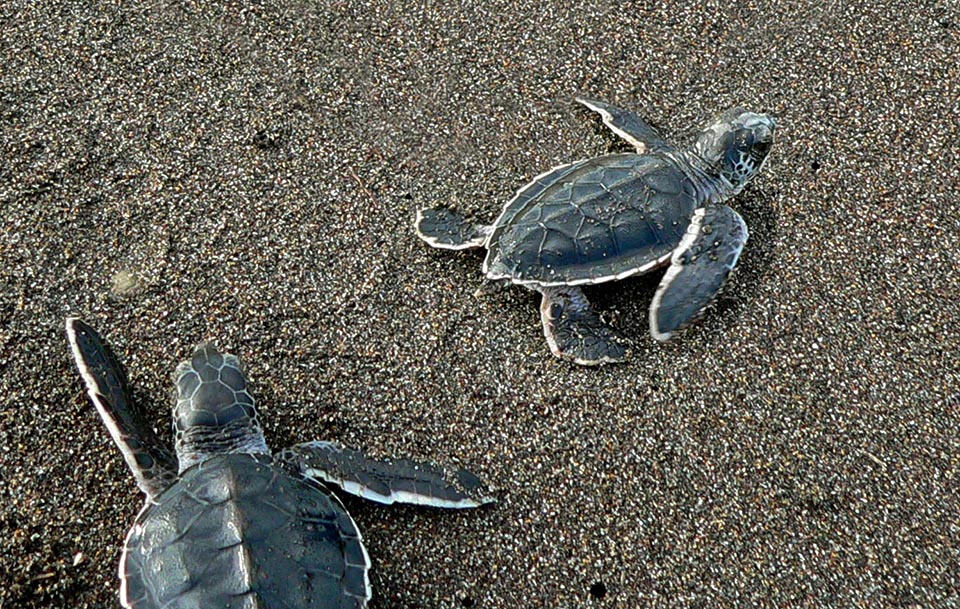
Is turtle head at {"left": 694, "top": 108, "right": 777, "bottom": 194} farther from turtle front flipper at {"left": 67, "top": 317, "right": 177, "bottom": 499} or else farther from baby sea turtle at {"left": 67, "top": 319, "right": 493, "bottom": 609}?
turtle front flipper at {"left": 67, "top": 317, "right": 177, "bottom": 499}

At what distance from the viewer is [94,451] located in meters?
2.15

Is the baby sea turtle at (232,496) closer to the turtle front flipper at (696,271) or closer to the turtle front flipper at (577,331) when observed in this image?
the turtle front flipper at (577,331)

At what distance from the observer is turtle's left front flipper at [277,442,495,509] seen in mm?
2051

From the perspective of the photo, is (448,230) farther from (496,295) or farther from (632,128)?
(632,128)

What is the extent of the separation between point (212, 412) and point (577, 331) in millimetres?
1034

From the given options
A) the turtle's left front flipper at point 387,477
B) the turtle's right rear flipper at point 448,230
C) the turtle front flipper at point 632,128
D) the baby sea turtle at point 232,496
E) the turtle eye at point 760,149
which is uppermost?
the turtle front flipper at point 632,128

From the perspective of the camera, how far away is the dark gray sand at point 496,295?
208cm

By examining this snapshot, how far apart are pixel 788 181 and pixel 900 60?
776 mm

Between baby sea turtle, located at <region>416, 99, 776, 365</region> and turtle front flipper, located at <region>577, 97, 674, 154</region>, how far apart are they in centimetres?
15

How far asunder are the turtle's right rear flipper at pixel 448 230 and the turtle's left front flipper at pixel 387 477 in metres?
0.71

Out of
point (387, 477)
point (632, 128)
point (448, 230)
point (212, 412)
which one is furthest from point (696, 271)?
point (212, 412)

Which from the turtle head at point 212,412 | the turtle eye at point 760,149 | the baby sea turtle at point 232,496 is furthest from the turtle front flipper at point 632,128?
the turtle head at point 212,412

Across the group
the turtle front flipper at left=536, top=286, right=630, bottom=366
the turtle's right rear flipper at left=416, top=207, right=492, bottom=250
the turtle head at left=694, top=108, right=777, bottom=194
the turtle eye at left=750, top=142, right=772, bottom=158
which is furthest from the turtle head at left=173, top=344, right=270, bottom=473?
the turtle eye at left=750, top=142, right=772, bottom=158

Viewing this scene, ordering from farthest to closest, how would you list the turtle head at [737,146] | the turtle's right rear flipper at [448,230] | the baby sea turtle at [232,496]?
the turtle head at [737,146]
the turtle's right rear flipper at [448,230]
the baby sea turtle at [232,496]
